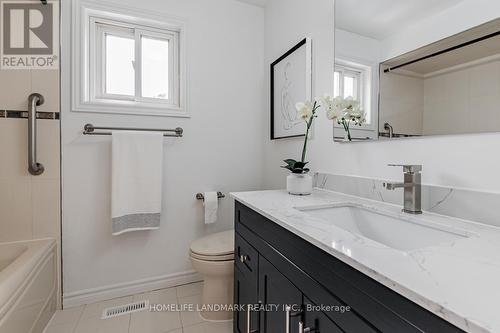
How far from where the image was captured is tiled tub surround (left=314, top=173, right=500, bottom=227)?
2.36 feet

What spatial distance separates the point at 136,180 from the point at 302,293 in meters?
1.39

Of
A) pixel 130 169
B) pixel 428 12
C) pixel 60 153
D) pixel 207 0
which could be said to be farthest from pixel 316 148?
pixel 60 153

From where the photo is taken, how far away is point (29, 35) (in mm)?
1542

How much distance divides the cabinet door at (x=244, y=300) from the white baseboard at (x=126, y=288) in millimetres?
764

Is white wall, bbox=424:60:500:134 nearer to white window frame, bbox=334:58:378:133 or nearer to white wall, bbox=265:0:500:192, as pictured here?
white wall, bbox=265:0:500:192

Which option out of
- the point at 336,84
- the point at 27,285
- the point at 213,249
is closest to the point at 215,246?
the point at 213,249

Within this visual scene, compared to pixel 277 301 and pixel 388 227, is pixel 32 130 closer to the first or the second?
pixel 277 301

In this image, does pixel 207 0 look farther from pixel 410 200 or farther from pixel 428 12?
pixel 410 200

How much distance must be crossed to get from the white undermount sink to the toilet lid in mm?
681

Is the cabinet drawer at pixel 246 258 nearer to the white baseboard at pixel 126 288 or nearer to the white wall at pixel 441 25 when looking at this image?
the white baseboard at pixel 126 288

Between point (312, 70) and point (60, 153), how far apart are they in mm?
1693

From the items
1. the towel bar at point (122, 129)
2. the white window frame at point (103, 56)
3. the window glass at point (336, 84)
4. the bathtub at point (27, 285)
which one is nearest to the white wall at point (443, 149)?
the window glass at point (336, 84)

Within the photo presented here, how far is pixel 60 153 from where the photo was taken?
1595 millimetres

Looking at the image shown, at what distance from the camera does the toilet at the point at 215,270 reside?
1419mm
